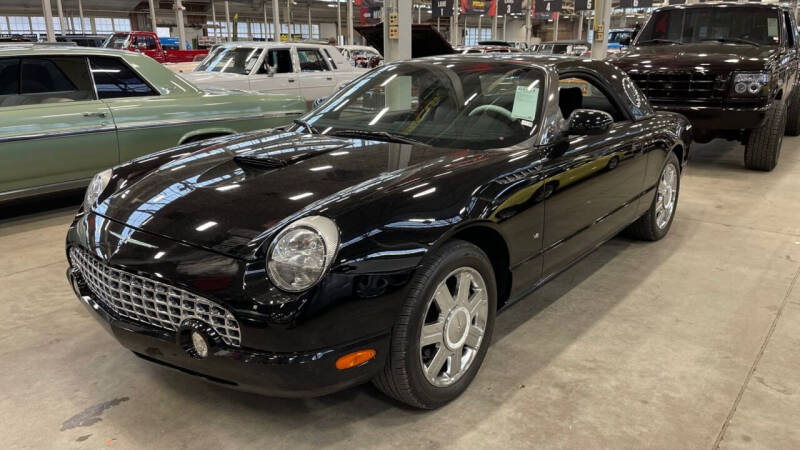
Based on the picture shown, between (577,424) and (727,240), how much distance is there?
9.28ft

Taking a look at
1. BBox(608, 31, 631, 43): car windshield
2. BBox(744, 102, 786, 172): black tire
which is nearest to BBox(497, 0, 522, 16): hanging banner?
BBox(608, 31, 631, 43): car windshield

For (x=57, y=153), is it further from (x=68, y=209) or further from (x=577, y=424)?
(x=577, y=424)

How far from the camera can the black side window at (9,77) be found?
4551 mm

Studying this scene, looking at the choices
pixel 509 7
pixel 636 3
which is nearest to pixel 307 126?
pixel 636 3

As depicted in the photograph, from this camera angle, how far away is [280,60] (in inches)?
383

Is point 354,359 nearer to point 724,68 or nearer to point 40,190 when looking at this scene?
point 40,190

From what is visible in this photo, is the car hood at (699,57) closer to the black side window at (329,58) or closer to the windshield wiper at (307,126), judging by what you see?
the windshield wiper at (307,126)

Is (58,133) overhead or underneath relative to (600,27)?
underneath

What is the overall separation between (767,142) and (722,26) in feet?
4.78

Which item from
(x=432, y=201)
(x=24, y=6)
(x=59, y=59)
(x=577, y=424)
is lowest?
(x=577, y=424)

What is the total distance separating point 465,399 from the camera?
7.64 feet

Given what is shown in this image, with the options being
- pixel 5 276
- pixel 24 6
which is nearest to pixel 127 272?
pixel 5 276

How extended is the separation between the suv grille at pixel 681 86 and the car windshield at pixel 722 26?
3.36ft

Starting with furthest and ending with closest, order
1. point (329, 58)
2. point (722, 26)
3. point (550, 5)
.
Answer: point (550, 5) < point (329, 58) < point (722, 26)
